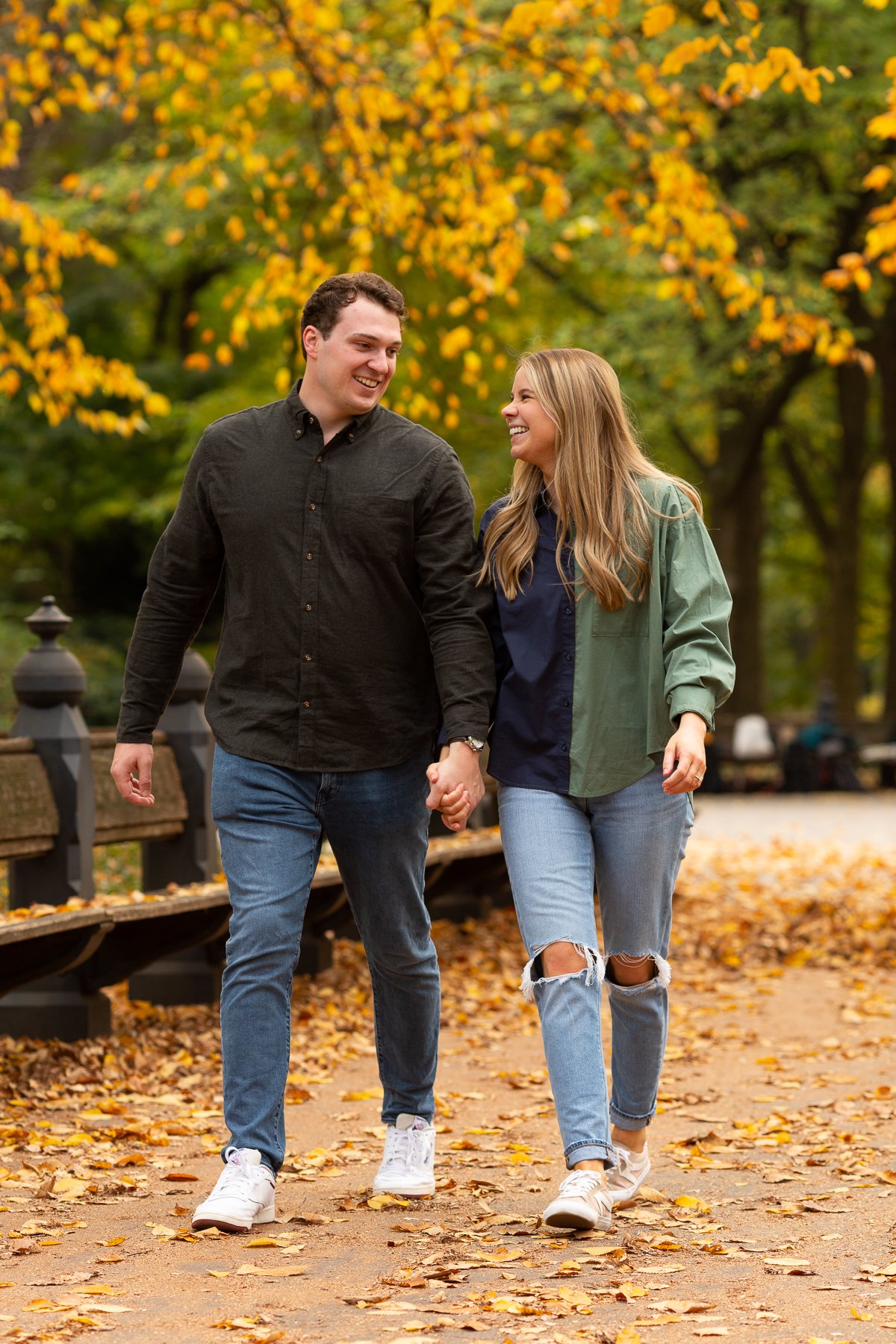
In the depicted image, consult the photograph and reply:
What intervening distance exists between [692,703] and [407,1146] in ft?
4.53

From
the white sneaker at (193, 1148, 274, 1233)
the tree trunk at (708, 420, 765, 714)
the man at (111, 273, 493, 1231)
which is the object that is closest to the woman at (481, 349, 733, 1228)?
the man at (111, 273, 493, 1231)

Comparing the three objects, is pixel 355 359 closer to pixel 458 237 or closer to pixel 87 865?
pixel 87 865

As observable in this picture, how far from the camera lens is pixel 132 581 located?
2444 cm

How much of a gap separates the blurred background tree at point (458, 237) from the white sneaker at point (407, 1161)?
214 inches

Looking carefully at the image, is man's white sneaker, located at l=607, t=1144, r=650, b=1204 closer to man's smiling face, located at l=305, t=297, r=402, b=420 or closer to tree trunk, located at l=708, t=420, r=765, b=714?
man's smiling face, located at l=305, t=297, r=402, b=420

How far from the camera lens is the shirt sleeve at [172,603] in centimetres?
441

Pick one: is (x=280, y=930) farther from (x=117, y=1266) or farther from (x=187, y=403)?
(x=187, y=403)

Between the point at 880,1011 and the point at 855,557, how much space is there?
1811 cm

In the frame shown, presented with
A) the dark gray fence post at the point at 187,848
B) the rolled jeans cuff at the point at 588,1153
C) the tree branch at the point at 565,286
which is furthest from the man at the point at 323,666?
the tree branch at the point at 565,286

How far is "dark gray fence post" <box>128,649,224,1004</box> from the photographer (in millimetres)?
7359

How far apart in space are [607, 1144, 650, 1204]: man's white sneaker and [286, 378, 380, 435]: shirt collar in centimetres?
184

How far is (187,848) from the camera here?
751 cm

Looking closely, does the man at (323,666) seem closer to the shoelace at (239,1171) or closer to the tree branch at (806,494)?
the shoelace at (239,1171)

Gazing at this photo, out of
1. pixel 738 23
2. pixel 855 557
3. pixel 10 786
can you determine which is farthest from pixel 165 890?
pixel 855 557
